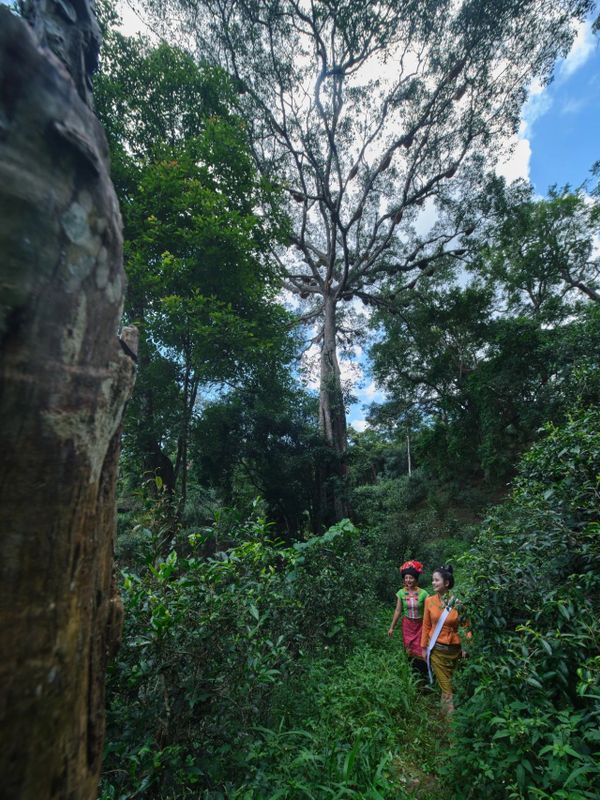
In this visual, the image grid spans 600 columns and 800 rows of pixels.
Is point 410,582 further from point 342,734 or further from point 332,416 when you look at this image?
point 332,416

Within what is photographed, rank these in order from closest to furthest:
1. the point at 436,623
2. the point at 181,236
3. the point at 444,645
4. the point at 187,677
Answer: the point at 187,677 → the point at 444,645 → the point at 436,623 → the point at 181,236

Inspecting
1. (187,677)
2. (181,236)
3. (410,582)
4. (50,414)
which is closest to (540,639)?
(187,677)

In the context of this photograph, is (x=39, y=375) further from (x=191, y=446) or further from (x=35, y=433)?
(x=191, y=446)

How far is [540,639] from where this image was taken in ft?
6.56

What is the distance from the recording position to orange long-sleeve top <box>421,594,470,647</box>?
129 inches

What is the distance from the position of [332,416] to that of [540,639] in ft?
29.1

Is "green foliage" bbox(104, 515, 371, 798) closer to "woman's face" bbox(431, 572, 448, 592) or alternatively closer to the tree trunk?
"woman's face" bbox(431, 572, 448, 592)

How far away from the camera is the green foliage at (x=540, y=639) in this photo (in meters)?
1.78

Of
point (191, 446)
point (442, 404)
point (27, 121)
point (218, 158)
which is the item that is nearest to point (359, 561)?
point (191, 446)

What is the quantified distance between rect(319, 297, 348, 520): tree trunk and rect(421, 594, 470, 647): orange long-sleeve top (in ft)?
17.4

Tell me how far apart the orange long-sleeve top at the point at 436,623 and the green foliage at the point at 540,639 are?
0.43 m

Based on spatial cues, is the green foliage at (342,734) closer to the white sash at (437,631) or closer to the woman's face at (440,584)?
the white sash at (437,631)

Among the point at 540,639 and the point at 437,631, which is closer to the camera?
the point at 540,639

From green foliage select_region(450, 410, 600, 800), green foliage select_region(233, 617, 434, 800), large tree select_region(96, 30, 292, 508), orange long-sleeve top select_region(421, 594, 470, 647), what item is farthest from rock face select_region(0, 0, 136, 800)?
large tree select_region(96, 30, 292, 508)
